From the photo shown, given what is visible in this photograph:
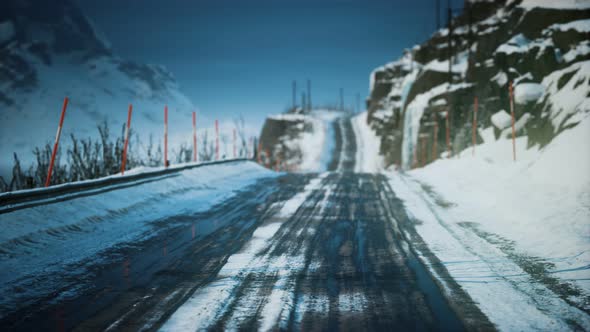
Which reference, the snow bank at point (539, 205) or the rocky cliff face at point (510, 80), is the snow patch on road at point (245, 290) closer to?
the snow bank at point (539, 205)

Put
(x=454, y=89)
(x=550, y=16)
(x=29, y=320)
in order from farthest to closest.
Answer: (x=454, y=89) → (x=550, y=16) → (x=29, y=320)

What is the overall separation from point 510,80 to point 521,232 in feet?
49.4

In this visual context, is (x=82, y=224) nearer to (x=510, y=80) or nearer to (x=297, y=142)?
(x=510, y=80)

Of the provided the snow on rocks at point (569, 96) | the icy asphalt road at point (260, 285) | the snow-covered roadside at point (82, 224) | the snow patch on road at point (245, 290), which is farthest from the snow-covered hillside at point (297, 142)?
the snow patch on road at point (245, 290)

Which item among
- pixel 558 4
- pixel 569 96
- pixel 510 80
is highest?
pixel 558 4

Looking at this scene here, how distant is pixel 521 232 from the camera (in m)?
A: 4.90

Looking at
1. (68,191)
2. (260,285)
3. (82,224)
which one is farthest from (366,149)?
(260,285)

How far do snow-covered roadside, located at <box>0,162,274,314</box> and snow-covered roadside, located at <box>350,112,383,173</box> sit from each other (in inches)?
1273

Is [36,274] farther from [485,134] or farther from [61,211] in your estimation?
[485,134]

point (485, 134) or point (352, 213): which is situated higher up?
point (485, 134)

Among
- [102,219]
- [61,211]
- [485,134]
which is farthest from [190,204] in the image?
[485,134]

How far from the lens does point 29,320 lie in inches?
99.3

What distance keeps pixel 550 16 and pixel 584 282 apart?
1876cm

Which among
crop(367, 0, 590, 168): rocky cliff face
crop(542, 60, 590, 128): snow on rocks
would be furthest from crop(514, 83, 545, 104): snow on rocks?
crop(542, 60, 590, 128): snow on rocks
